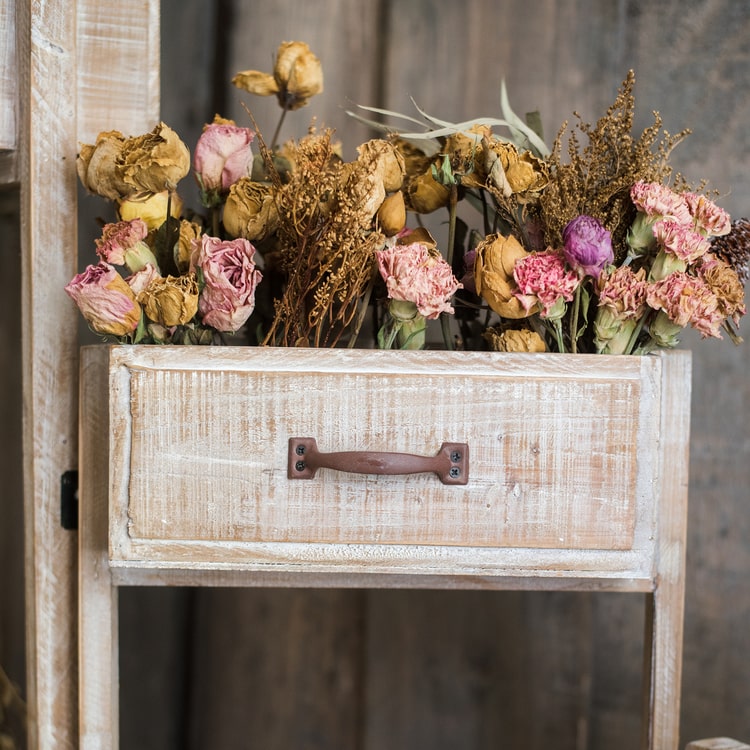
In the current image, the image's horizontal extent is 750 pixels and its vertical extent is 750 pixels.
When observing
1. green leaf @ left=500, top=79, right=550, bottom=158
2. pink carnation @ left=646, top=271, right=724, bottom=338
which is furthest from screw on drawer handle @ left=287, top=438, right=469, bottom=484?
green leaf @ left=500, top=79, right=550, bottom=158

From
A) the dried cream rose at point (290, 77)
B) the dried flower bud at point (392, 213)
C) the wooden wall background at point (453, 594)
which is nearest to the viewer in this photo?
the dried flower bud at point (392, 213)

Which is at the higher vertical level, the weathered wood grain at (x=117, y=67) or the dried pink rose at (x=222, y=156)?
the weathered wood grain at (x=117, y=67)

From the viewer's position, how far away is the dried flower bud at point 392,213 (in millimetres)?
776

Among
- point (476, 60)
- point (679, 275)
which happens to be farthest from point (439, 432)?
point (476, 60)

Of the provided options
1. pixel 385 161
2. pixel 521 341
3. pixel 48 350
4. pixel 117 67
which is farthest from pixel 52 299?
pixel 521 341

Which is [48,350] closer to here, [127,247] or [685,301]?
[127,247]

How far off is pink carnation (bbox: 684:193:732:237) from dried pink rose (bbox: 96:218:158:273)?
504 millimetres

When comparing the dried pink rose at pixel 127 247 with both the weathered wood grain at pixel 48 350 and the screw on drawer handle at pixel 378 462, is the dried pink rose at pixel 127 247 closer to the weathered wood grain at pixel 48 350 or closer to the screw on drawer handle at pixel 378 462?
the weathered wood grain at pixel 48 350

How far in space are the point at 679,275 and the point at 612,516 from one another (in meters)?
0.23

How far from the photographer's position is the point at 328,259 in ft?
2.45

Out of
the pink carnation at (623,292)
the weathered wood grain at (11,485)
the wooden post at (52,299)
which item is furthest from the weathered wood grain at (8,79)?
the pink carnation at (623,292)

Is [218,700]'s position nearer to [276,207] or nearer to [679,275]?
[276,207]

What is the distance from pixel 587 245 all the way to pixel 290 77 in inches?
17.7

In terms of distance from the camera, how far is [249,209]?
76 cm
